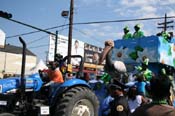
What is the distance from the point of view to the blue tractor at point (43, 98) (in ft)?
29.2

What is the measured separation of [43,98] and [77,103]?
825 millimetres

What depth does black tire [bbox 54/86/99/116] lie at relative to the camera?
29.0 feet

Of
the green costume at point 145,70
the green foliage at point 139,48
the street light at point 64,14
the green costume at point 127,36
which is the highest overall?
the street light at point 64,14

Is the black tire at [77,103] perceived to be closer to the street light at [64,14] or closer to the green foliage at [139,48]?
the green foliage at [139,48]

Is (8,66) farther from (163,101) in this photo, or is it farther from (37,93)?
(163,101)

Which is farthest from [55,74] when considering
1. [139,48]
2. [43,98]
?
[139,48]

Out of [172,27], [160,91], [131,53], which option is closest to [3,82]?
[131,53]

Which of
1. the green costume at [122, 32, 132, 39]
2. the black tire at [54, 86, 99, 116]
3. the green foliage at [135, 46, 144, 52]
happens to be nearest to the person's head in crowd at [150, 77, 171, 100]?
the black tire at [54, 86, 99, 116]

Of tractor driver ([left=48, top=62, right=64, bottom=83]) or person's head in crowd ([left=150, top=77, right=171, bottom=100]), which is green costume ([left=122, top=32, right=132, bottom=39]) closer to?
tractor driver ([left=48, top=62, right=64, bottom=83])

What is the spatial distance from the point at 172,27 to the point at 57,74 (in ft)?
134

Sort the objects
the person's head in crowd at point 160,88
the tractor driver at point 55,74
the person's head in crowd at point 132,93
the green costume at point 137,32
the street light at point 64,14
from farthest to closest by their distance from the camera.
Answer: the street light at point 64,14
the green costume at point 137,32
the tractor driver at point 55,74
the person's head in crowd at point 132,93
the person's head in crowd at point 160,88

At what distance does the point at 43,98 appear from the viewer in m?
9.45

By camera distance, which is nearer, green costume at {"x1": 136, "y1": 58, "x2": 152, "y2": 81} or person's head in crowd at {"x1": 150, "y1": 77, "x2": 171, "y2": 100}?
person's head in crowd at {"x1": 150, "y1": 77, "x2": 171, "y2": 100}

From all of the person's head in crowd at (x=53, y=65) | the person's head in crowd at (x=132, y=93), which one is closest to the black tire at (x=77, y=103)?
the person's head in crowd at (x=53, y=65)
